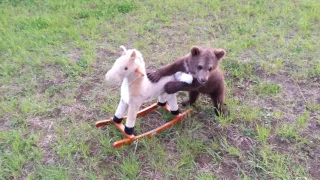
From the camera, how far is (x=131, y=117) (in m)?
2.75

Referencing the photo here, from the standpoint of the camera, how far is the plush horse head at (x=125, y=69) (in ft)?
8.07

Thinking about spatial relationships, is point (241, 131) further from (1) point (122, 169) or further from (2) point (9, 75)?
(2) point (9, 75)

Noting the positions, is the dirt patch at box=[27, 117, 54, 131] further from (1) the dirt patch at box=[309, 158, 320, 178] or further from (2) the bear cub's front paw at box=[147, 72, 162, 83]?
(1) the dirt patch at box=[309, 158, 320, 178]

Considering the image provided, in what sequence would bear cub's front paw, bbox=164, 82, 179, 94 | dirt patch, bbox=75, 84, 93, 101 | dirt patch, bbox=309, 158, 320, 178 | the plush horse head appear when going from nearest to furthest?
1. the plush horse head
2. dirt patch, bbox=309, 158, 320, 178
3. bear cub's front paw, bbox=164, 82, 179, 94
4. dirt patch, bbox=75, 84, 93, 101

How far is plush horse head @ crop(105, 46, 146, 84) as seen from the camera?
2.46m

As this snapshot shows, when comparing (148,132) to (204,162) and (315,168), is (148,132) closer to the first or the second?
(204,162)

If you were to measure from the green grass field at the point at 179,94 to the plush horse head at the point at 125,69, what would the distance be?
68 centimetres

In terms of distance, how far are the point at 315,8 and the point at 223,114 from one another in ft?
10.5

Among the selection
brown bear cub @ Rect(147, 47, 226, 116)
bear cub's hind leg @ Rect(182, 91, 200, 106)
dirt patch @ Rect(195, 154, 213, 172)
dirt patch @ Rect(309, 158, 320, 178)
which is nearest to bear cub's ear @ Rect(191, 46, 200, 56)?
brown bear cub @ Rect(147, 47, 226, 116)

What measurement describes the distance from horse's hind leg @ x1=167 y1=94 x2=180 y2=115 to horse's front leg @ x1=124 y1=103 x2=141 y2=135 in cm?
37

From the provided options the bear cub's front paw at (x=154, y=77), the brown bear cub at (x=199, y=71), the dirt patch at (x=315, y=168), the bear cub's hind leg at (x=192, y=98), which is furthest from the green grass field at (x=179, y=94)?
the bear cub's front paw at (x=154, y=77)

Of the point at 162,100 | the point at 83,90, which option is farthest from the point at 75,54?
the point at 162,100

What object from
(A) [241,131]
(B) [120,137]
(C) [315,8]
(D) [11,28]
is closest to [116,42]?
(D) [11,28]

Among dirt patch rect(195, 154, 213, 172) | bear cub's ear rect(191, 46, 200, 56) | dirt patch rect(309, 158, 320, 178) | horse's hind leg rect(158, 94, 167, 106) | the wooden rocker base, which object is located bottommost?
dirt patch rect(195, 154, 213, 172)
